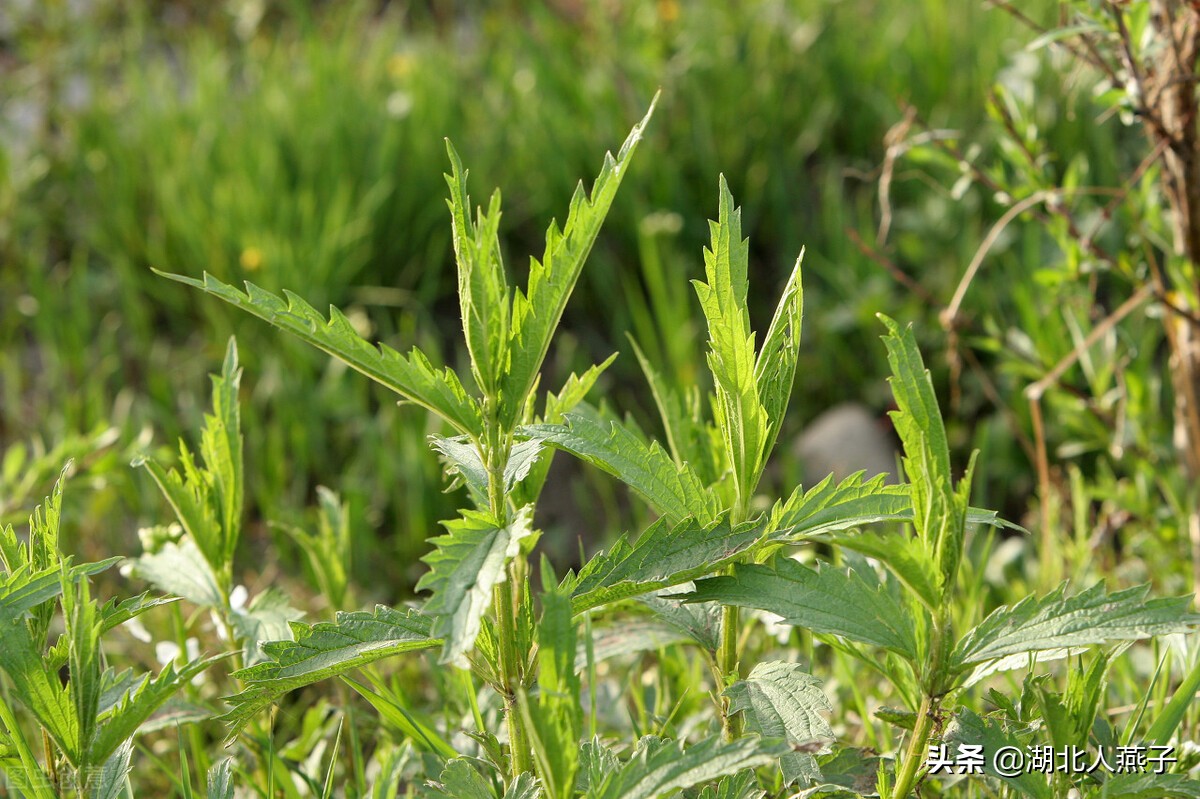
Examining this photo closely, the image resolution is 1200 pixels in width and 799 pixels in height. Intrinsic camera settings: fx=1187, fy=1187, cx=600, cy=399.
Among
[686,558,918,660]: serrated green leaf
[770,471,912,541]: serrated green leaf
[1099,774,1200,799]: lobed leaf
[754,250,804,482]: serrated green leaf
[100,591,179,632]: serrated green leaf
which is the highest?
[754,250,804,482]: serrated green leaf

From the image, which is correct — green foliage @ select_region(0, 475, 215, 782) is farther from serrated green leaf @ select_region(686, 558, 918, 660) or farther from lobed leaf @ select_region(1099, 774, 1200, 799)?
lobed leaf @ select_region(1099, 774, 1200, 799)

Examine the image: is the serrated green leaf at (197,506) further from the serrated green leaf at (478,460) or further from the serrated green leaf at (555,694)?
the serrated green leaf at (555,694)

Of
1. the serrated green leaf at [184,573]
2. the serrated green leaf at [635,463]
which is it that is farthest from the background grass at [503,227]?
the serrated green leaf at [635,463]

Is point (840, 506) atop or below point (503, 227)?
atop

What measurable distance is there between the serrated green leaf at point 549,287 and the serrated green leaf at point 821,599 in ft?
0.73

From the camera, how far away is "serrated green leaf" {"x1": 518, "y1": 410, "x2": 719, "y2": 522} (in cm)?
96

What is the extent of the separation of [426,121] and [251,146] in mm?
477

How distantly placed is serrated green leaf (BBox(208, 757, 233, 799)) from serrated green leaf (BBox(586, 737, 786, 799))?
0.36 m

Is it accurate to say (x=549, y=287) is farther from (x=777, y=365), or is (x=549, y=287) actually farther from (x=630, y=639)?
(x=630, y=639)

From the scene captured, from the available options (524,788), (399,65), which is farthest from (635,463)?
A: (399,65)

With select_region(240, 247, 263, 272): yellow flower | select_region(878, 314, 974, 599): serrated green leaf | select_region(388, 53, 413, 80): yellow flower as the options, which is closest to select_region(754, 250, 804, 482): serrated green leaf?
select_region(878, 314, 974, 599): serrated green leaf

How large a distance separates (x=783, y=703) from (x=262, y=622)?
571 mm

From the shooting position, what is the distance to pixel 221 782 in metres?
1.07

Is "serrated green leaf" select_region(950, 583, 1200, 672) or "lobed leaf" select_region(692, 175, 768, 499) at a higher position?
"lobed leaf" select_region(692, 175, 768, 499)
